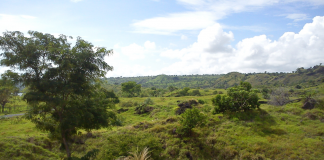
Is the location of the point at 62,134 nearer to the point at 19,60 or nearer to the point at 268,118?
the point at 19,60

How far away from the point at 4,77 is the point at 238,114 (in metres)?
17.4

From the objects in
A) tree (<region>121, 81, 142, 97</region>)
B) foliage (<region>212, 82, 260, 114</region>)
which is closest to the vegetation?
foliage (<region>212, 82, 260, 114</region>)

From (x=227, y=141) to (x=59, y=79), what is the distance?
12.3 m

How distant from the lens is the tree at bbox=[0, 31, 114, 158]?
792 centimetres

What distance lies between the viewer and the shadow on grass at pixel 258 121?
1386 centimetres

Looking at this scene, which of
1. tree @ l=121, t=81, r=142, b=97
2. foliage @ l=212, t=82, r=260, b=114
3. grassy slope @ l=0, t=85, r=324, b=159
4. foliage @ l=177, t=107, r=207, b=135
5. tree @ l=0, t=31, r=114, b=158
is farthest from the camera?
tree @ l=121, t=81, r=142, b=97

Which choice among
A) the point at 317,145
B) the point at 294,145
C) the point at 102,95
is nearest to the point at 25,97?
the point at 102,95

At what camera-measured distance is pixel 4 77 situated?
782cm

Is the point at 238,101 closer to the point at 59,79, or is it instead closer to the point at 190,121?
the point at 190,121

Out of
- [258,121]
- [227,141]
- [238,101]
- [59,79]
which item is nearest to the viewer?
→ [59,79]

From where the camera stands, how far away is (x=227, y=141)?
532 inches

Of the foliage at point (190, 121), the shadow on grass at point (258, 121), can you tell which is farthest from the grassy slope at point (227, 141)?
the foliage at point (190, 121)

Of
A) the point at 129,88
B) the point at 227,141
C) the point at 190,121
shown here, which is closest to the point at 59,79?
the point at 190,121

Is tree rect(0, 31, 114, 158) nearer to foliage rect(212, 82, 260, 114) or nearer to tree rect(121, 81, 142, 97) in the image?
foliage rect(212, 82, 260, 114)
